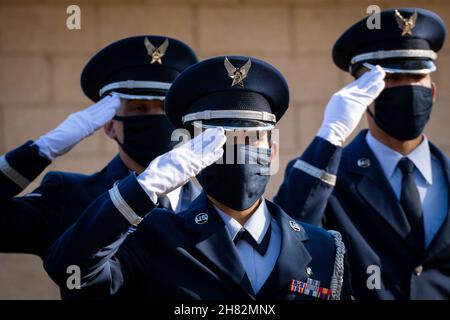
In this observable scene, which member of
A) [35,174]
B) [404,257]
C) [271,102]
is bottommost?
[404,257]

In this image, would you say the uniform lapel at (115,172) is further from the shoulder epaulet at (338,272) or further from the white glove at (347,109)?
the shoulder epaulet at (338,272)

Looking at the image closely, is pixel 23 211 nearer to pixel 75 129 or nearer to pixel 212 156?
pixel 75 129

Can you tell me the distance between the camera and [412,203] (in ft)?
17.5

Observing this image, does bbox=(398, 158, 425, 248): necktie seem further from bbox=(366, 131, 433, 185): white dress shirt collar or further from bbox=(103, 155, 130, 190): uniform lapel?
bbox=(103, 155, 130, 190): uniform lapel

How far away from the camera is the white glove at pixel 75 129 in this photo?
510 centimetres

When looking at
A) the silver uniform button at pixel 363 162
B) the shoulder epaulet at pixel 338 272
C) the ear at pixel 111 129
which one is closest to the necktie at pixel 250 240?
the shoulder epaulet at pixel 338 272

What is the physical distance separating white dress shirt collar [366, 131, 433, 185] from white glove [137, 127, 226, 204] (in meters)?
1.41

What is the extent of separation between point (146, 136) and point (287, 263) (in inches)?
43.4

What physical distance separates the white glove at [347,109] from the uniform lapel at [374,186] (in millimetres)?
269

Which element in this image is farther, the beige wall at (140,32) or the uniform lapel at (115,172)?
the beige wall at (140,32)

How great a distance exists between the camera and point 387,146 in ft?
18.1
